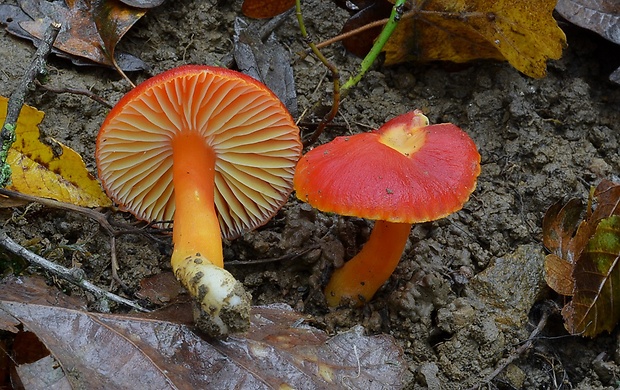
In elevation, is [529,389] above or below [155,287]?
below

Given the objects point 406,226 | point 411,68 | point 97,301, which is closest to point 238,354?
point 97,301

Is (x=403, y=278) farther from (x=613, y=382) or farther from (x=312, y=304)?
(x=613, y=382)

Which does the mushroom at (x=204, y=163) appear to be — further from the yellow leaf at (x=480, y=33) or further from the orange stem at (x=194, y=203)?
the yellow leaf at (x=480, y=33)

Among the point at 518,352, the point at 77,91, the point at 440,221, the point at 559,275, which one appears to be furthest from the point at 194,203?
the point at 559,275

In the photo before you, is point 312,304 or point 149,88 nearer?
point 149,88

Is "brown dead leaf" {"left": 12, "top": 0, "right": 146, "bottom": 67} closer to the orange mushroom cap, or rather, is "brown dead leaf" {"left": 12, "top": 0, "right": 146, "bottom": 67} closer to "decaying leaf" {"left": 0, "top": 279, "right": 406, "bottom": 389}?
the orange mushroom cap

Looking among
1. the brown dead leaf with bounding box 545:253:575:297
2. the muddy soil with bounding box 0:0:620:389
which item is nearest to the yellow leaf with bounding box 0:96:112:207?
the muddy soil with bounding box 0:0:620:389

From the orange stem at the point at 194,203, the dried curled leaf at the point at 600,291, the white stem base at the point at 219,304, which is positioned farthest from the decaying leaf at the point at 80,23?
the dried curled leaf at the point at 600,291
